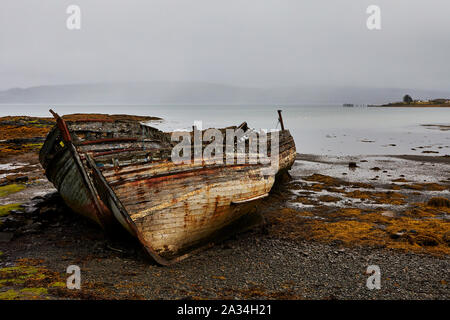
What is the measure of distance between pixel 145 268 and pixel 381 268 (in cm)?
597

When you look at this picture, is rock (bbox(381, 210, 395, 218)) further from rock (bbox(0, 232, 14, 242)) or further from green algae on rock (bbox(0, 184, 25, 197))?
green algae on rock (bbox(0, 184, 25, 197))

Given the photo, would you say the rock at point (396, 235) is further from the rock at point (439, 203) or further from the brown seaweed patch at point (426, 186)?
the brown seaweed patch at point (426, 186)

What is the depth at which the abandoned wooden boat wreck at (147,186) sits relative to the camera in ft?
25.9

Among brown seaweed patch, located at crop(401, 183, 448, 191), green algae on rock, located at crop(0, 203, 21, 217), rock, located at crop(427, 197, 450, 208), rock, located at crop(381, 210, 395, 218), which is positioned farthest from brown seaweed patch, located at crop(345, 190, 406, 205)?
green algae on rock, located at crop(0, 203, 21, 217)

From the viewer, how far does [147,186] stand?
8039 millimetres

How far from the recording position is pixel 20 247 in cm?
916

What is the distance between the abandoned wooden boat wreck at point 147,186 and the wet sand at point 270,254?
0.79 meters

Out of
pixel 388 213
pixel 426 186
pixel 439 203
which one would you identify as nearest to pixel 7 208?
pixel 388 213

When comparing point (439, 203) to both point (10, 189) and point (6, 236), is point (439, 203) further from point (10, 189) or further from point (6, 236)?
point (10, 189)

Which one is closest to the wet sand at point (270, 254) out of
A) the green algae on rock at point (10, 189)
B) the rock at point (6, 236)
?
the rock at point (6, 236)

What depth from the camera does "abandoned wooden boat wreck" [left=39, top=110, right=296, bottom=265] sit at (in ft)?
25.9

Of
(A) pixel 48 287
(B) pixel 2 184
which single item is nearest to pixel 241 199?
(A) pixel 48 287

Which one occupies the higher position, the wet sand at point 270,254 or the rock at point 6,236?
the rock at point 6,236

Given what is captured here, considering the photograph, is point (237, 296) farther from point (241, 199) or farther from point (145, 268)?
point (241, 199)
